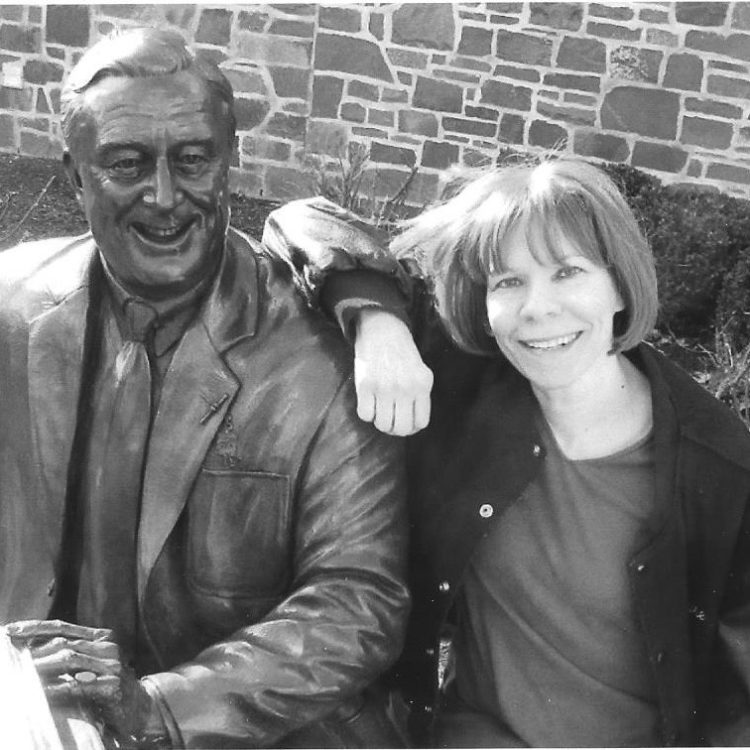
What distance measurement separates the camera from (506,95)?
841cm

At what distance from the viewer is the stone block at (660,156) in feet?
27.4

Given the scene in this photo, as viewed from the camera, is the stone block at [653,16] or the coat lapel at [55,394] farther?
the stone block at [653,16]

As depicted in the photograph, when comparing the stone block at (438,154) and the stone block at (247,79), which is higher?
the stone block at (247,79)

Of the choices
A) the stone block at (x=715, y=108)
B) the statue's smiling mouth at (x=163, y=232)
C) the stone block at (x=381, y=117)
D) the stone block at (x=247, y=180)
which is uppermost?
the statue's smiling mouth at (x=163, y=232)

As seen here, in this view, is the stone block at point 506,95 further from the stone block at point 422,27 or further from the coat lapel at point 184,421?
the coat lapel at point 184,421

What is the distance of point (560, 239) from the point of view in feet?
7.34

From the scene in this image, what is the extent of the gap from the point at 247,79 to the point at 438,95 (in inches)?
46.0

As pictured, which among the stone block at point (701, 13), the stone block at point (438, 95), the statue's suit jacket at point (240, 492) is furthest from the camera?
the stone block at point (438, 95)

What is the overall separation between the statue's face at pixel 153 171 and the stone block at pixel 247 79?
21.5 feet

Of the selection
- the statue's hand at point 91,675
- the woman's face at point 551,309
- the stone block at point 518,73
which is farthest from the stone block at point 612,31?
the statue's hand at point 91,675

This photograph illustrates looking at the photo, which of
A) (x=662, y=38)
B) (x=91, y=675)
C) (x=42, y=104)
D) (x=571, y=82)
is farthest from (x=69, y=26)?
(x=91, y=675)

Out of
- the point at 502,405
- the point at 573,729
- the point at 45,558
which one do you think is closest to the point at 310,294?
the point at 502,405

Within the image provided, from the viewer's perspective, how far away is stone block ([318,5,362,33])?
27.3 ft

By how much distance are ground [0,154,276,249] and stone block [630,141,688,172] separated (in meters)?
2.20
